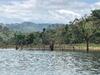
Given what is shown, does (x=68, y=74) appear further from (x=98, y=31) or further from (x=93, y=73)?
(x=98, y=31)

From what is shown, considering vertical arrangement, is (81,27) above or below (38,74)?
above

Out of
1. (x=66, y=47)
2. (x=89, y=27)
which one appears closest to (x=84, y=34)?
(x=89, y=27)

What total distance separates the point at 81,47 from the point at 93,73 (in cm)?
11854

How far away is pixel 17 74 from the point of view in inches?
2181

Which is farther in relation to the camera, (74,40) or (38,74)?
(74,40)

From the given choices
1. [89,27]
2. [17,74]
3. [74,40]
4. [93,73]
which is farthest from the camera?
[74,40]

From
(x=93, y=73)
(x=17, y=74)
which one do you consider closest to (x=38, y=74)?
(x=17, y=74)

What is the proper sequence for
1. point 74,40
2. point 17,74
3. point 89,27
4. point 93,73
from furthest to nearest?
point 74,40
point 89,27
point 93,73
point 17,74

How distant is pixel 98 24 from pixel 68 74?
14479cm

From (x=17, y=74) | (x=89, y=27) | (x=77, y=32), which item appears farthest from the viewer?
(x=77, y=32)

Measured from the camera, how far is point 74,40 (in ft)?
649

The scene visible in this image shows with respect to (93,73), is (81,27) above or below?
above

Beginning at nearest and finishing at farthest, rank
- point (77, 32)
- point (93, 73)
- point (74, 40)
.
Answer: point (93, 73) → point (77, 32) → point (74, 40)

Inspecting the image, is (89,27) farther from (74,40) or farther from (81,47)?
(74,40)
